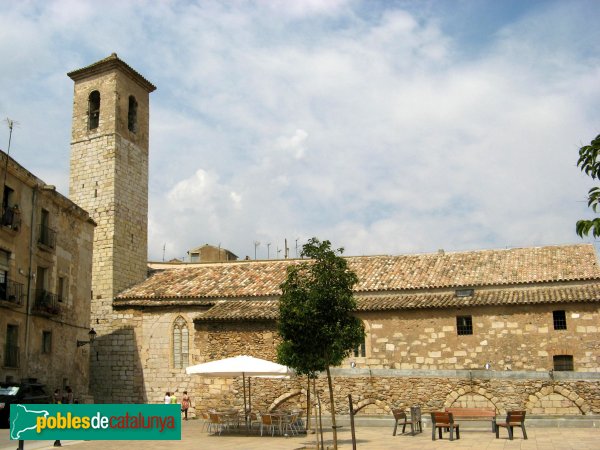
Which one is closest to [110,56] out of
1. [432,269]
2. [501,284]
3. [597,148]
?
[432,269]

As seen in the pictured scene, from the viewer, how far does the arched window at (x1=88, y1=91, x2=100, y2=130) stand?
35375 millimetres

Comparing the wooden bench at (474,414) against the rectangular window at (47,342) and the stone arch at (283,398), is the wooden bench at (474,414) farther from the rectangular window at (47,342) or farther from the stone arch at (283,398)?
the rectangular window at (47,342)

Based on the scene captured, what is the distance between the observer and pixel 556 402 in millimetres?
22562

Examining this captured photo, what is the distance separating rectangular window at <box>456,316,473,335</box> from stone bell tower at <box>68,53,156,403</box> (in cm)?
1521

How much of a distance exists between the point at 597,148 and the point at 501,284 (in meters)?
23.3

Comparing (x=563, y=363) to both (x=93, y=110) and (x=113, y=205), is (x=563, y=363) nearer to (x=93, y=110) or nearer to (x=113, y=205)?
(x=113, y=205)

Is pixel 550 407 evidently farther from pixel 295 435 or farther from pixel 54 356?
pixel 54 356

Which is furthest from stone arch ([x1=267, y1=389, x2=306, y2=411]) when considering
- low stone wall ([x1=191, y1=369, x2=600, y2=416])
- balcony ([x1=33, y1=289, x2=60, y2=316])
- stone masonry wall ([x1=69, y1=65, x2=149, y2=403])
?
balcony ([x1=33, y1=289, x2=60, y2=316])

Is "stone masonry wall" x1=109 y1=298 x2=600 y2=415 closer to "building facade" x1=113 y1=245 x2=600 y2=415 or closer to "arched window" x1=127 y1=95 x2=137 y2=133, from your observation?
"building facade" x1=113 y1=245 x2=600 y2=415

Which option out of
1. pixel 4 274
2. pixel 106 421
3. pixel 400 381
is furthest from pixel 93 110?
pixel 106 421

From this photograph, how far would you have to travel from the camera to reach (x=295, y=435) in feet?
64.7

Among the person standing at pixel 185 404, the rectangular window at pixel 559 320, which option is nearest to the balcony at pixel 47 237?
the person standing at pixel 185 404

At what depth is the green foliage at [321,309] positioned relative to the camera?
14367 millimetres

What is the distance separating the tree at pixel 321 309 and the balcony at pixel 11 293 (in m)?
12.7
